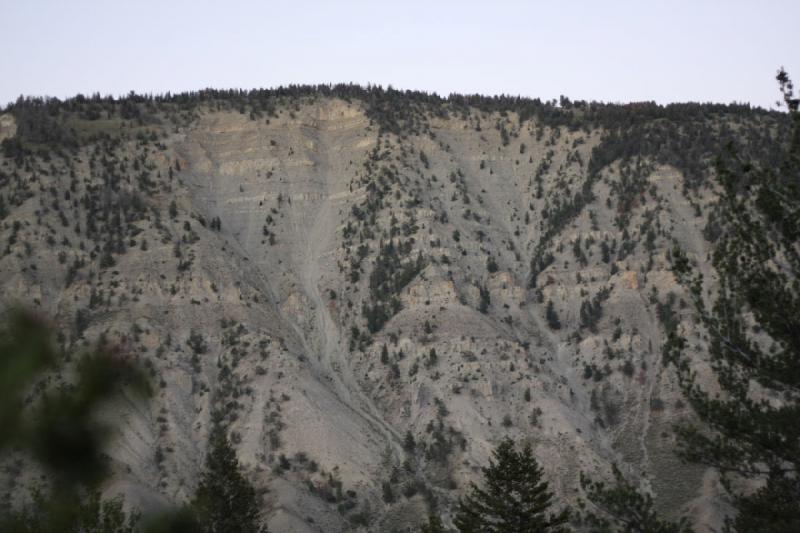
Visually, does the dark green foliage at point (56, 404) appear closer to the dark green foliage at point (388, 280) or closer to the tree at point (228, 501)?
the tree at point (228, 501)

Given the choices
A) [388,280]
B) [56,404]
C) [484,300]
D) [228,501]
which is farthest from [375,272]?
[56,404]

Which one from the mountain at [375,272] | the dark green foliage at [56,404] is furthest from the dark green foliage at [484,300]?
the dark green foliage at [56,404]

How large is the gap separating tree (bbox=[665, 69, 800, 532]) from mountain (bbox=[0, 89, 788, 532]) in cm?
2893

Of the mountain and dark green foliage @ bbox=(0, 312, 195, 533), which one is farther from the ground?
dark green foliage @ bbox=(0, 312, 195, 533)

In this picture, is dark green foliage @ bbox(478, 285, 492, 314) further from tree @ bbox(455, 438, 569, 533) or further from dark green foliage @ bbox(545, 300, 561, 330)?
tree @ bbox(455, 438, 569, 533)

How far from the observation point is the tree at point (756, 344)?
56.4 feet

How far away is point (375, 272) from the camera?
69375 mm

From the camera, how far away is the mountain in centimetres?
5247

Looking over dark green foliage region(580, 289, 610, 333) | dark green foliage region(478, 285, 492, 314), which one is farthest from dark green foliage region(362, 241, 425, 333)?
dark green foliage region(580, 289, 610, 333)

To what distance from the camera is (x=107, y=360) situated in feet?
13.2

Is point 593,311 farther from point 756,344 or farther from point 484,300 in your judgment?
point 756,344

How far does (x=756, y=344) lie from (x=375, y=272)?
5191 centimetres

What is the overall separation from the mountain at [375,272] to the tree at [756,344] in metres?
28.9

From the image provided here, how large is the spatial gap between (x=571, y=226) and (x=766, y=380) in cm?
5785
